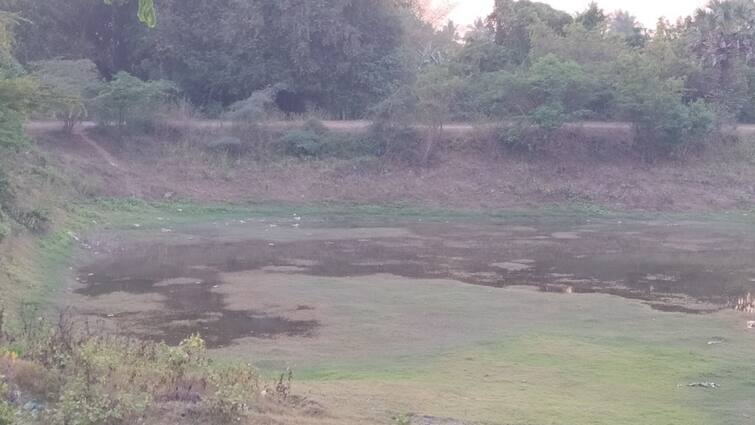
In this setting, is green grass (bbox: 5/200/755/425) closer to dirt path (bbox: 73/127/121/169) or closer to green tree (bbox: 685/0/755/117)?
dirt path (bbox: 73/127/121/169)

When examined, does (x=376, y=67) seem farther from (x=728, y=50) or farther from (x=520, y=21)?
(x=728, y=50)

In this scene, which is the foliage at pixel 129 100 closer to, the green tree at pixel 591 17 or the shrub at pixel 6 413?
the green tree at pixel 591 17

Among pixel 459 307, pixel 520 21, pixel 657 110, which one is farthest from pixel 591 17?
pixel 459 307

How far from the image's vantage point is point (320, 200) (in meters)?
34.5

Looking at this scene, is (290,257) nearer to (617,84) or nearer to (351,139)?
(351,139)

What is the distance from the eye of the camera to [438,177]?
1437 inches

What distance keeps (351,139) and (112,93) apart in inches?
366

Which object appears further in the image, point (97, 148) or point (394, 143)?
point (394, 143)

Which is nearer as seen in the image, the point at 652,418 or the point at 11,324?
the point at 652,418

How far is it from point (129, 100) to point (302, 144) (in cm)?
670

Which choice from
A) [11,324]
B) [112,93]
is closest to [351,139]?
[112,93]

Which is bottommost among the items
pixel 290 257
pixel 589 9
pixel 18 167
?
pixel 290 257

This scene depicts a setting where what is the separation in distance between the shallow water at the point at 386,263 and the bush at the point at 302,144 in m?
5.65

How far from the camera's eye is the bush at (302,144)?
36875 mm
